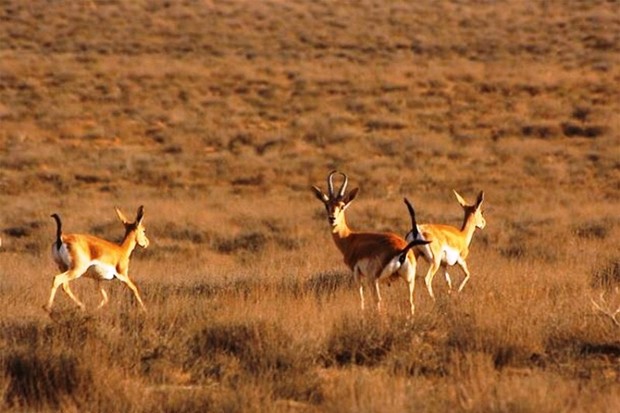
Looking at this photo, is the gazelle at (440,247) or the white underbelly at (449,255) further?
the white underbelly at (449,255)

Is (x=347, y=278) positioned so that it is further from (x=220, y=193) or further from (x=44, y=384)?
(x=220, y=193)

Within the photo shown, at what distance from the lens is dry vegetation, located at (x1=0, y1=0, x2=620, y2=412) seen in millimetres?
8391

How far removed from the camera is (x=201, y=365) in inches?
344

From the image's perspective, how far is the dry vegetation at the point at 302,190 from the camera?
839 centimetres

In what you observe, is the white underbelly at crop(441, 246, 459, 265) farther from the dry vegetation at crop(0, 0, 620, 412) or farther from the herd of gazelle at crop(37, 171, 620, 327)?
the dry vegetation at crop(0, 0, 620, 412)

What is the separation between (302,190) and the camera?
27.0 meters

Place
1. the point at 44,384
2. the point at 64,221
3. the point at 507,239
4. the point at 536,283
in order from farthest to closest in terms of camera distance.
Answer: the point at 64,221, the point at 507,239, the point at 536,283, the point at 44,384

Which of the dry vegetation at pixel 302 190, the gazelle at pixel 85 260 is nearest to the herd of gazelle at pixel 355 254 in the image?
the gazelle at pixel 85 260

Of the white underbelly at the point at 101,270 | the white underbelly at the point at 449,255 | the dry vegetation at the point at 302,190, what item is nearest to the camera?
the dry vegetation at the point at 302,190

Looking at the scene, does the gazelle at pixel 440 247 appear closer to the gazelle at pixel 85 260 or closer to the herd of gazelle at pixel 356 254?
the herd of gazelle at pixel 356 254

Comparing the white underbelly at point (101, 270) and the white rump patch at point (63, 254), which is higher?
the white rump patch at point (63, 254)

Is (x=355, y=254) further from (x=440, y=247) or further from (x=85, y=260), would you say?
(x=85, y=260)

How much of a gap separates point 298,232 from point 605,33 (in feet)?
92.8

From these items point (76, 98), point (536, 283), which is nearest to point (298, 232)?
point (536, 283)
